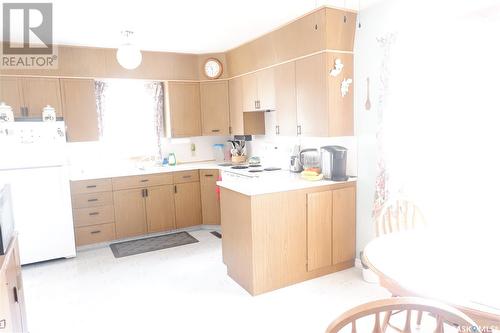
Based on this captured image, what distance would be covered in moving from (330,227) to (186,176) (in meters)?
2.20

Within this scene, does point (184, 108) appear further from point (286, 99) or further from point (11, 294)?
point (11, 294)

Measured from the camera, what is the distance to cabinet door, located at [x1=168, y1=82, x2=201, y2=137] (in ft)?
15.3

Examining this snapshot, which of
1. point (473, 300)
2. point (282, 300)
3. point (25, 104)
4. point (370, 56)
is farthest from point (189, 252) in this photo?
point (473, 300)

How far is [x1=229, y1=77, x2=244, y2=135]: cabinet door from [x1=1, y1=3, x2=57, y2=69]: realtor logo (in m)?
2.15

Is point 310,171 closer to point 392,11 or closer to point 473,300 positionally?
point 392,11

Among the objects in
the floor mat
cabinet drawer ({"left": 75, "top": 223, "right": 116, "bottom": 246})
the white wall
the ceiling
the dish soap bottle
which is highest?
the ceiling

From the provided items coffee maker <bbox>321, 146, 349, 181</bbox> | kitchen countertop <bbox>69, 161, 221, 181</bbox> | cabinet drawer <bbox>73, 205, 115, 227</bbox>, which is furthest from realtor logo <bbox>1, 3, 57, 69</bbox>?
coffee maker <bbox>321, 146, 349, 181</bbox>

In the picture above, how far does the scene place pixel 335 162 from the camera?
10.1ft

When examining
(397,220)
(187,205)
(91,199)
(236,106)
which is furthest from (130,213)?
(397,220)

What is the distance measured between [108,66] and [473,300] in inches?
171

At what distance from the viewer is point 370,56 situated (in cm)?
297

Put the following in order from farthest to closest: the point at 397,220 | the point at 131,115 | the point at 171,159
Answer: the point at 171,159, the point at 131,115, the point at 397,220

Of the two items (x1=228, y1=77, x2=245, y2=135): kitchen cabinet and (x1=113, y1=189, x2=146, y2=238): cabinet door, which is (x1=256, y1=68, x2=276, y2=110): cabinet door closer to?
(x1=228, y1=77, x2=245, y2=135): kitchen cabinet

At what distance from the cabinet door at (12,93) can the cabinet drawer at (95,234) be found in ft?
4.91
